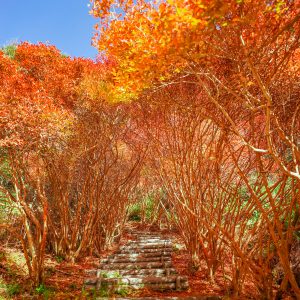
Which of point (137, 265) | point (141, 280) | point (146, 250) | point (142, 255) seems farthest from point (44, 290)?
point (146, 250)

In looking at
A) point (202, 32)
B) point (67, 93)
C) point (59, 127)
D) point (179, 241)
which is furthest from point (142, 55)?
point (179, 241)

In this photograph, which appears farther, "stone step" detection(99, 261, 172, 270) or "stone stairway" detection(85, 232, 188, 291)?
"stone step" detection(99, 261, 172, 270)

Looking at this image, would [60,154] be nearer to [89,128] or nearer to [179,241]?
[89,128]

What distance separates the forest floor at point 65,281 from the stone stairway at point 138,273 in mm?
159

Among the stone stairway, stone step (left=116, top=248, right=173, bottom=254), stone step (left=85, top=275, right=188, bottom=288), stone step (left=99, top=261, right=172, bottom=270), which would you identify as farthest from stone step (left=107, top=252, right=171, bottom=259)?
stone step (left=85, top=275, right=188, bottom=288)

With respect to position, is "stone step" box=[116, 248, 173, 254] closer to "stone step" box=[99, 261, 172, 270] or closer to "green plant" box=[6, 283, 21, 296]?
"stone step" box=[99, 261, 172, 270]

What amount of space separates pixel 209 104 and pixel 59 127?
10.5 ft

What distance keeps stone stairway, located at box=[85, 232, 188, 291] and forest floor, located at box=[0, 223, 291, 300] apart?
0.52 ft

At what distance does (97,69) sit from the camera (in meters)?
8.65

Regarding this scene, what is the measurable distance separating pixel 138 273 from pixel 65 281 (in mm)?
1540

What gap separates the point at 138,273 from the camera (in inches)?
251

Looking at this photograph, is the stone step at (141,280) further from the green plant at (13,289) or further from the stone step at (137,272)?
the green plant at (13,289)

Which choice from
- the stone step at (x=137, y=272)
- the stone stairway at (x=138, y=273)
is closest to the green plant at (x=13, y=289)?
the stone stairway at (x=138, y=273)

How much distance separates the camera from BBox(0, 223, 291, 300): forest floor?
5.53 metres
